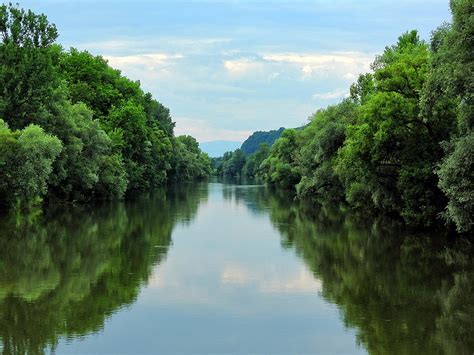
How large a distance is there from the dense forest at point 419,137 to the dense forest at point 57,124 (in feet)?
68.0

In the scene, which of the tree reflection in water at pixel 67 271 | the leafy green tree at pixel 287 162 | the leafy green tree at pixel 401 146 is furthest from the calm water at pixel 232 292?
the leafy green tree at pixel 287 162

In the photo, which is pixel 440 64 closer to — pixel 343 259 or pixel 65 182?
pixel 343 259

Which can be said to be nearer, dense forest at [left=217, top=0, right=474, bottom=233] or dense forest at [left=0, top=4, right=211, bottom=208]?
dense forest at [left=217, top=0, right=474, bottom=233]

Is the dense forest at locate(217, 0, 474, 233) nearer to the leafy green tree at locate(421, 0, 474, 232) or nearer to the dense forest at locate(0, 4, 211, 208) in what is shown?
the leafy green tree at locate(421, 0, 474, 232)

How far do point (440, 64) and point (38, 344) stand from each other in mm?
21548

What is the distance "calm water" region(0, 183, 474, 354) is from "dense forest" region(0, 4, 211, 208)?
24.0 feet

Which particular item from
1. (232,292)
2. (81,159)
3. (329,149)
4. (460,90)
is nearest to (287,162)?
(329,149)

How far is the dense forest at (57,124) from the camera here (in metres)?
43.7

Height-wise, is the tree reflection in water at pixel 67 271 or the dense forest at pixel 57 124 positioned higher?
the dense forest at pixel 57 124

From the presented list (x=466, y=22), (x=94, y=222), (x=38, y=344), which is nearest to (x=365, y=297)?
(x=38, y=344)

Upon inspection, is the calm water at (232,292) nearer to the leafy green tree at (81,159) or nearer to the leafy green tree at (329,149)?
the leafy green tree at (81,159)

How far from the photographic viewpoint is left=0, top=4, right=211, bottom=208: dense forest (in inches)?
1721

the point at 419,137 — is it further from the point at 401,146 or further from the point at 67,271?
the point at 67,271

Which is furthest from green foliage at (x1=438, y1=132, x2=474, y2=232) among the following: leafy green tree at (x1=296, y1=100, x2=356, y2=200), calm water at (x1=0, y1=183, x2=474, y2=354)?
leafy green tree at (x1=296, y1=100, x2=356, y2=200)
